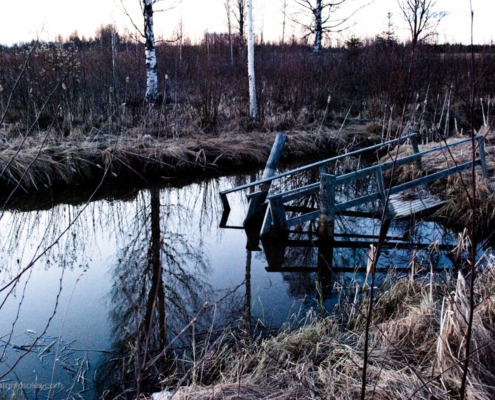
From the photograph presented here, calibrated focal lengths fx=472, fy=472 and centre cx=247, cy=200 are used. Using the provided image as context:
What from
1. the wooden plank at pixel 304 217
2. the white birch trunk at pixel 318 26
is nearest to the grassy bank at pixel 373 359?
the wooden plank at pixel 304 217

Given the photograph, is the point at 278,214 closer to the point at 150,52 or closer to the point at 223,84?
the point at 223,84

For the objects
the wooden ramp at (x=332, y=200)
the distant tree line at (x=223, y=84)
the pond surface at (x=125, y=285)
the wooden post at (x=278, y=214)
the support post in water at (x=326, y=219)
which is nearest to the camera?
the pond surface at (x=125, y=285)

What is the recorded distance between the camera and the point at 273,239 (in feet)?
19.3

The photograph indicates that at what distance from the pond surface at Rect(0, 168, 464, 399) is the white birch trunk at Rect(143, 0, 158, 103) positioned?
5.05 m

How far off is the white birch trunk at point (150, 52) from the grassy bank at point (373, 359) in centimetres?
915

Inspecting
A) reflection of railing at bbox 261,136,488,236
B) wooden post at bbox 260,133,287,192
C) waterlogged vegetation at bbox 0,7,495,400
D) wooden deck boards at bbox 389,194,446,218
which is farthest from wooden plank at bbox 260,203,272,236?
wooden deck boards at bbox 389,194,446,218

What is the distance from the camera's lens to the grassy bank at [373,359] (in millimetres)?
2580

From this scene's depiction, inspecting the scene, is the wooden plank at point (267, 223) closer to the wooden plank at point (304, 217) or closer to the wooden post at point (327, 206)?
the wooden plank at point (304, 217)

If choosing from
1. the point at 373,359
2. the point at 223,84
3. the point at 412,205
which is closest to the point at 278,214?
the point at 412,205

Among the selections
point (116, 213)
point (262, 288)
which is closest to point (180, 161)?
point (116, 213)

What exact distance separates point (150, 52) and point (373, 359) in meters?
10.4

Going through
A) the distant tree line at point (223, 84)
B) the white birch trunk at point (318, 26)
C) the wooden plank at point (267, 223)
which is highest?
the white birch trunk at point (318, 26)

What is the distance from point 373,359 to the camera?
2.91 meters

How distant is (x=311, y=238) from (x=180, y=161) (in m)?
3.74
